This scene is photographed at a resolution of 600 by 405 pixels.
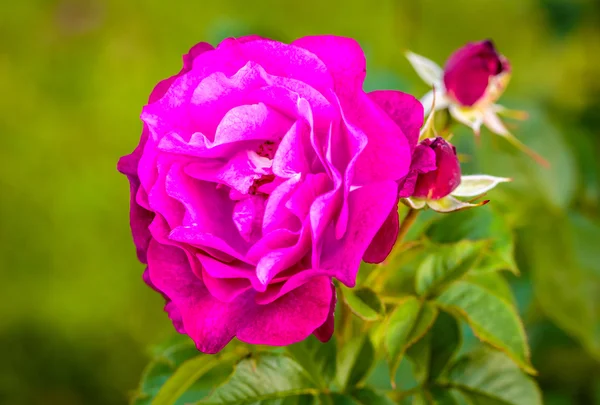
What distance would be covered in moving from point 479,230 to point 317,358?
0.65ft

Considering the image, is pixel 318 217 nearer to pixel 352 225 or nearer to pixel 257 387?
pixel 352 225

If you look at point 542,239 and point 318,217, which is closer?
point 318,217

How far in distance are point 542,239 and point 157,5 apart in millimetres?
1517

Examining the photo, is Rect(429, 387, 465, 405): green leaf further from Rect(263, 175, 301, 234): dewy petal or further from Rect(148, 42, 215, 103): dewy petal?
Rect(148, 42, 215, 103): dewy petal

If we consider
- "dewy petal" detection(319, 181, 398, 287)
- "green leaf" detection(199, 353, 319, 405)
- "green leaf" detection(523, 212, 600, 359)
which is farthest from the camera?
"green leaf" detection(523, 212, 600, 359)

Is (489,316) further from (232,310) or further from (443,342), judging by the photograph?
(232,310)

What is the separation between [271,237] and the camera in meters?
0.48

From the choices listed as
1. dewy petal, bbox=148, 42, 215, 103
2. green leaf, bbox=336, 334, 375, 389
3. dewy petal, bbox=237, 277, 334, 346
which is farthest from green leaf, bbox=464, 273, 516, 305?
dewy petal, bbox=148, 42, 215, 103

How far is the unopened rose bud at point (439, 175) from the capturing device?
53cm

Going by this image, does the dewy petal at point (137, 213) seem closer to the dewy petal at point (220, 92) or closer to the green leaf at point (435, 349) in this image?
the dewy petal at point (220, 92)

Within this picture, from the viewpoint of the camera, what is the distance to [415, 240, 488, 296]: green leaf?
62 centimetres

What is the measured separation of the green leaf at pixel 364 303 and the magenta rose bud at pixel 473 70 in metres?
0.24

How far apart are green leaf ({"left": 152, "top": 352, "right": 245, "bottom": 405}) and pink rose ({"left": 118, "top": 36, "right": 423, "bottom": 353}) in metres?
0.10

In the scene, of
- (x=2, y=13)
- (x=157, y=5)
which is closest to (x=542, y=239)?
(x=157, y=5)
